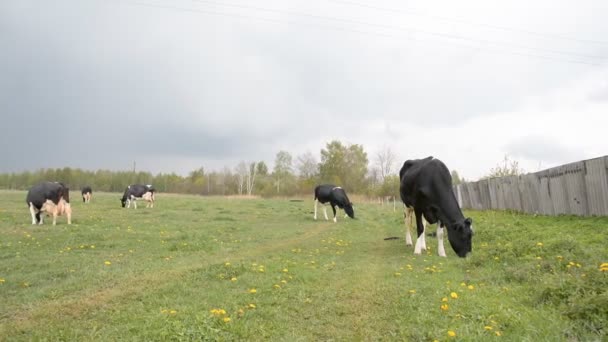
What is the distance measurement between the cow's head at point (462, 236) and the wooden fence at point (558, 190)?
619cm

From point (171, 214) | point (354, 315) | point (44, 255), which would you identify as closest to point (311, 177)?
point (171, 214)

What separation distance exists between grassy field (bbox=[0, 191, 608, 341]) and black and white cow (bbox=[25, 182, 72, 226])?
746 centimetres

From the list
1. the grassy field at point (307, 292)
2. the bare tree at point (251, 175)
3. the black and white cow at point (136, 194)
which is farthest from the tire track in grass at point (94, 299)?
the bare tree at point (251, 175)

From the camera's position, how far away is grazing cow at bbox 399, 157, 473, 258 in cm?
1110

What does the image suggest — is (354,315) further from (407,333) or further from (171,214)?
(171,214)

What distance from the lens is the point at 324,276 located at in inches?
344

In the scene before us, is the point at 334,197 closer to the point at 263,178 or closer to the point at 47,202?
the point at 47,202

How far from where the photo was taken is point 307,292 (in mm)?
7301

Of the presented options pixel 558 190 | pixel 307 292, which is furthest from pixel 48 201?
pixel 558 190

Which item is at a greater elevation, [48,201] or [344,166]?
[344,166]

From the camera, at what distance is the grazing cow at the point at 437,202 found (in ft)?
36.4

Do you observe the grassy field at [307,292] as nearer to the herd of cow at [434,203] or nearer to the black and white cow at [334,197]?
the herd of cow at [434,203]

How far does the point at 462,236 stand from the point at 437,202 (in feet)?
4.17

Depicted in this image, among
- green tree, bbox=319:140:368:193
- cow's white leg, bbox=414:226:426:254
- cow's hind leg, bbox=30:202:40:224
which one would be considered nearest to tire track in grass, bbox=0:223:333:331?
cow's white leg, bbox=414:226:426:254
